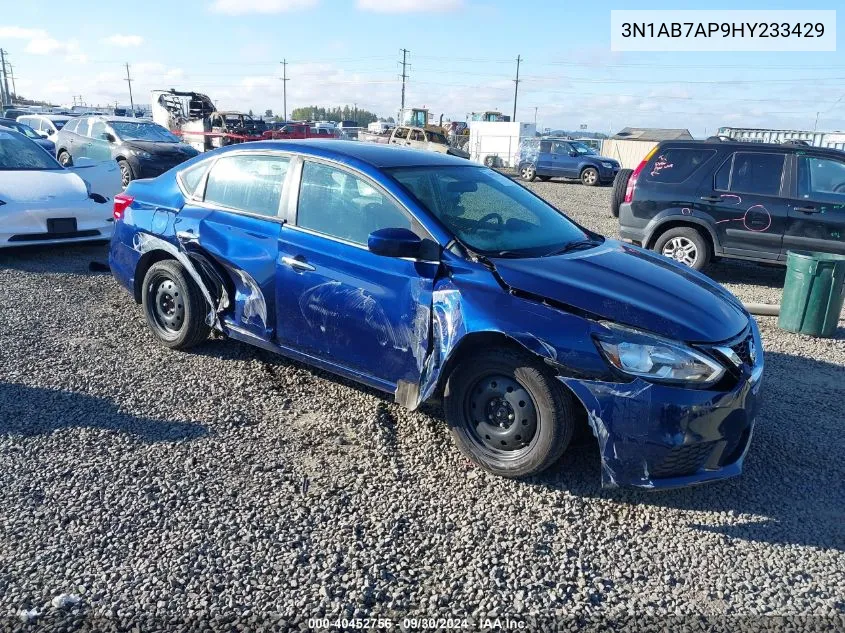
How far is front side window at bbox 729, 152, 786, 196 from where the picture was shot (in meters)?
7.84

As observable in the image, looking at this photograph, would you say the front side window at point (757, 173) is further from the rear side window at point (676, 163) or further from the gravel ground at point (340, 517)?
the gravel ground at point (340, 517)

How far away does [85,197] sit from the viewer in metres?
8.09

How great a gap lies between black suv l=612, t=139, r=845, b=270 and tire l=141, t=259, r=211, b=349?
5.83m

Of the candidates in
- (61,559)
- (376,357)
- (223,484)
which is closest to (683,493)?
(376,357)

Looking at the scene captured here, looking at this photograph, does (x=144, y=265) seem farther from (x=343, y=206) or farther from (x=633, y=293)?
(x=633, y=293)

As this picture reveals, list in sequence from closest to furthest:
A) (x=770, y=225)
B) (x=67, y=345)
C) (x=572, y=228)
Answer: (x=572, y=228), (x=67, y=345), (x=770, y=225)

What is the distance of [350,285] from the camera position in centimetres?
382

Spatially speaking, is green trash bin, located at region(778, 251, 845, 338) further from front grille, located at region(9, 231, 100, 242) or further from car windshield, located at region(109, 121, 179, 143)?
car windshield, located at region(109, 121, 179, 143)

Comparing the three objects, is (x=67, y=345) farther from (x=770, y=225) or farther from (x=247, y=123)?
(x=247, y=123)

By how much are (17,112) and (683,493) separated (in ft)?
135

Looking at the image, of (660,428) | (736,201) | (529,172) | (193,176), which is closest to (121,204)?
(193,176)

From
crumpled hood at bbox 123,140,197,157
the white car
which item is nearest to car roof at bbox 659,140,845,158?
the white car

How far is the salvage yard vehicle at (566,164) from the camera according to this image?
78.0 feet

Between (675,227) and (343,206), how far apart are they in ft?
18.5
